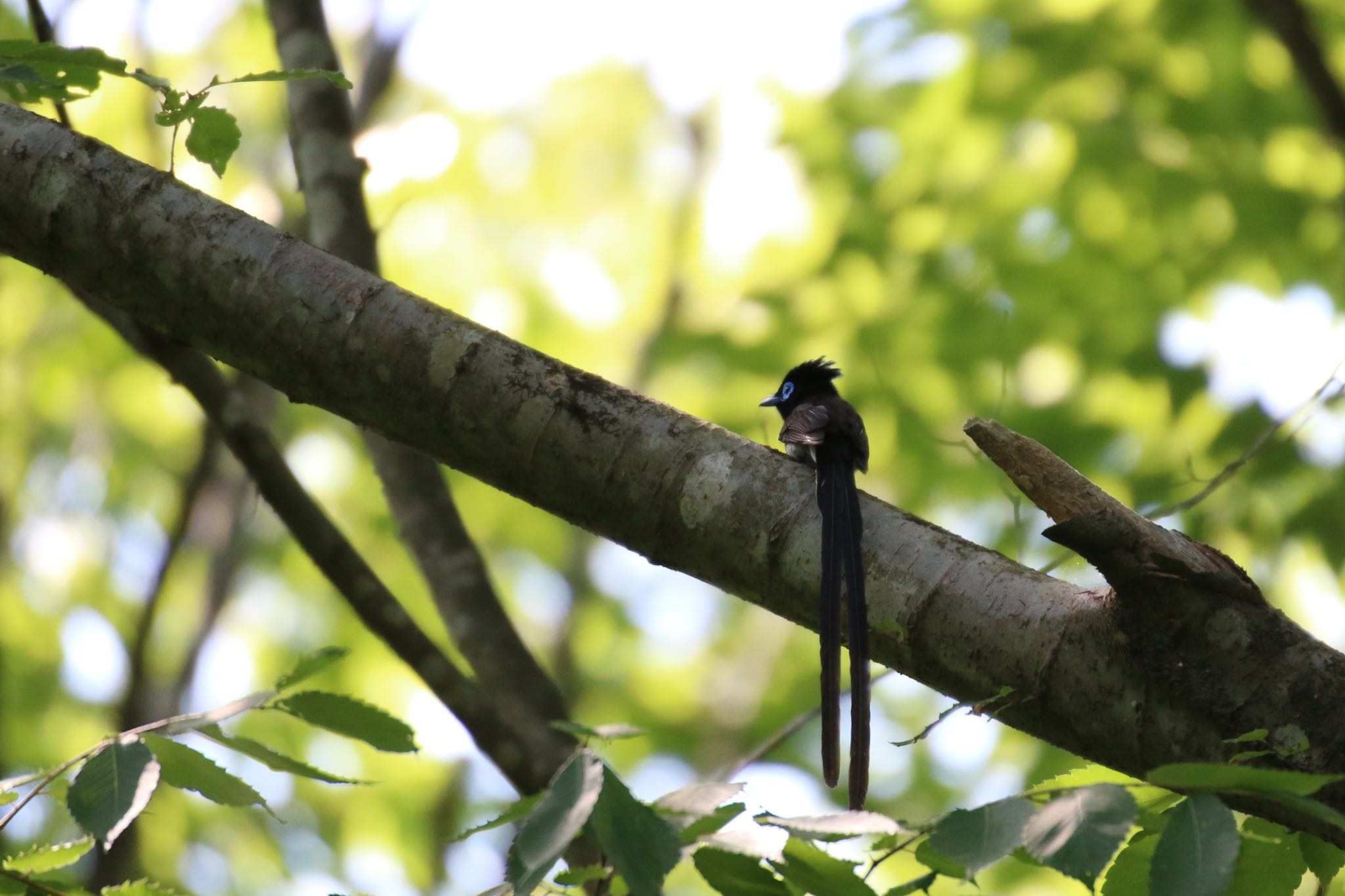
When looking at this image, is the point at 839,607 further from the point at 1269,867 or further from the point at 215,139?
the point at 215,139

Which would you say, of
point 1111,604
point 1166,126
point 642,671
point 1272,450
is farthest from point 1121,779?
point 642,671

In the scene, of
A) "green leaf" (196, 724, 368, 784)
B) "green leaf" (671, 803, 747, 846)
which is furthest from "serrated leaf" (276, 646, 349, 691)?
"green leaf" (671, 803, 747, 846)

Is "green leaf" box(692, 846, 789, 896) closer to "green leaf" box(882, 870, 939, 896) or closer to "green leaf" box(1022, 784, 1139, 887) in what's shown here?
"green leaf" box(882, 870, 939, 896)

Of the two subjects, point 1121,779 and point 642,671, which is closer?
point 1121,779

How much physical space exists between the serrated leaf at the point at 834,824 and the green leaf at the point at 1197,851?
0.41 meters

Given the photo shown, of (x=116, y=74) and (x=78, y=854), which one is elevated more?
(x=116, y=74)

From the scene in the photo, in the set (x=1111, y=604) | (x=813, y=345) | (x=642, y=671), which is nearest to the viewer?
(x=1111, y=604)

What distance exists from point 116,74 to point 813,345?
4435mm

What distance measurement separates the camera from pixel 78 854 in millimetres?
2152

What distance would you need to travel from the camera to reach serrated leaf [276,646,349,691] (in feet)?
6.86

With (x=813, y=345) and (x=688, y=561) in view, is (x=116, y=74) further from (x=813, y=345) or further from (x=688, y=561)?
(x=813, y=345)

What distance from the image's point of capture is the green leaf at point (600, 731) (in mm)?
1998

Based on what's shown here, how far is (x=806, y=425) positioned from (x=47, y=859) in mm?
2425

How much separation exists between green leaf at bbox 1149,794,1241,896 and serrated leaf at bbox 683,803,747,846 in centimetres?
71
